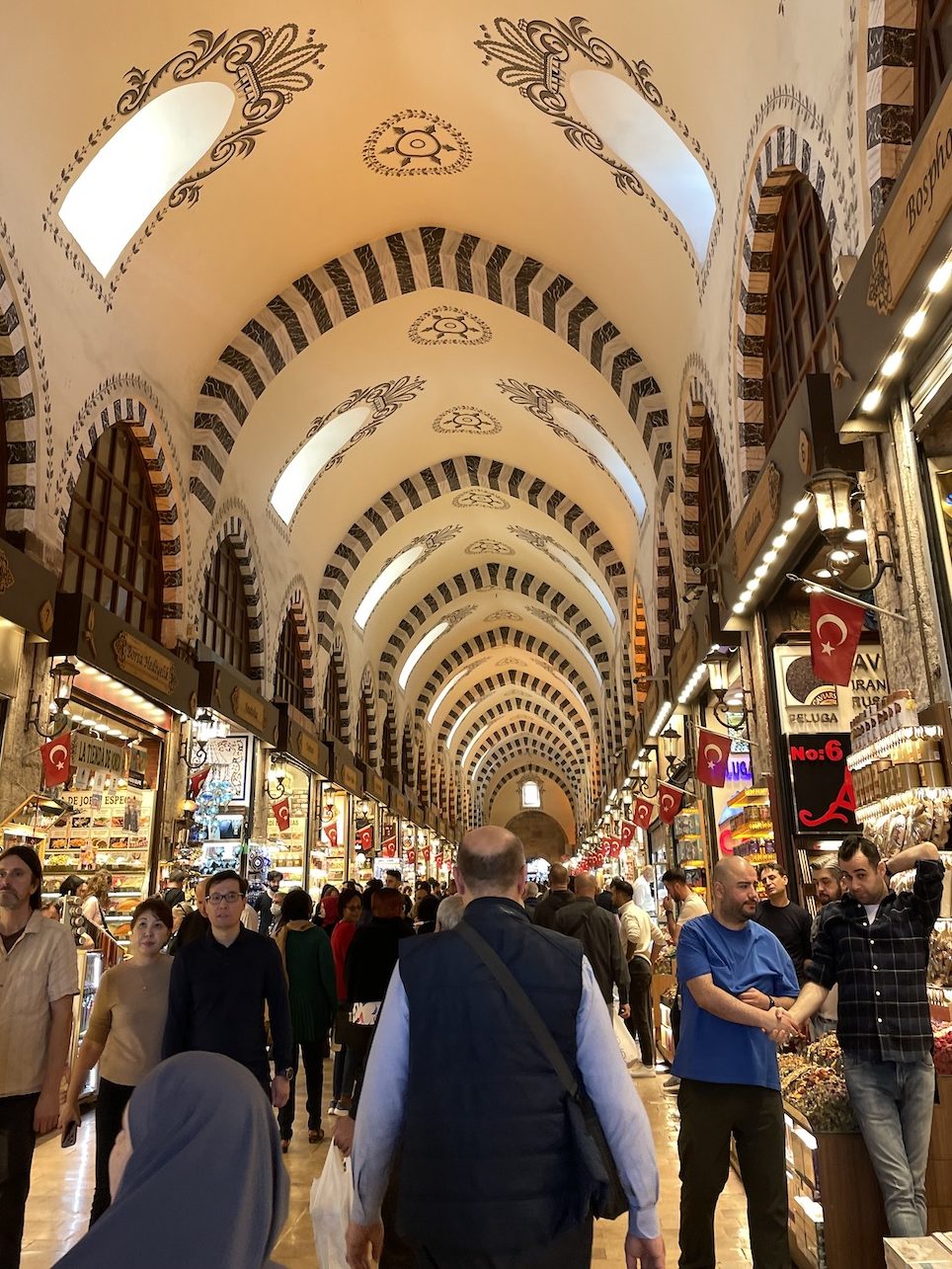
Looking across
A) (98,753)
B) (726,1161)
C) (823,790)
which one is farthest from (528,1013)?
(98,753)

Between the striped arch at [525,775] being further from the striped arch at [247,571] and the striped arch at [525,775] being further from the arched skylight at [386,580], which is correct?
the striped arch at [247,571]

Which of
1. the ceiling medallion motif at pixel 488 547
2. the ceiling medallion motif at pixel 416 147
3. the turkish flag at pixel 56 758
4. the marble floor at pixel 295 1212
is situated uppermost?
the ceiling medallion motif at pixel 488 547

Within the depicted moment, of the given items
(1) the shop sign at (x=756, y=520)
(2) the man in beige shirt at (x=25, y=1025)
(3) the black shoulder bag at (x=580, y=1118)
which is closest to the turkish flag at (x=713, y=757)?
(1) the shop sign at (x=756, y=520)

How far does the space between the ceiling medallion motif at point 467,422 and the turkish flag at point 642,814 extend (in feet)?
20.2

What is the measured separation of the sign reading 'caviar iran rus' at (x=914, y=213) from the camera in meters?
3.08

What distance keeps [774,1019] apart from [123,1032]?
87.4 inches

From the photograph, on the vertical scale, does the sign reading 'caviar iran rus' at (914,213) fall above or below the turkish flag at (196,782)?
above

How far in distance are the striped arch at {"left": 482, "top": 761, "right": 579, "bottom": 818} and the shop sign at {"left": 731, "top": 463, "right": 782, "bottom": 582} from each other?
3896 centimetres

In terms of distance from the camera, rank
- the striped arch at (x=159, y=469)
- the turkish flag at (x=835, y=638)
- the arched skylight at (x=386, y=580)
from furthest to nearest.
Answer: the arched skylight at (x=386, y=580) → the striped arch at (x=159, y=469) → the turkish flag at (x=835, y=638)

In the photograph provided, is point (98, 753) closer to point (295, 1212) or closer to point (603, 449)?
point (295, 1212)

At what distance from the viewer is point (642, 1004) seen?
25.3ft

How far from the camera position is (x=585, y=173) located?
8.22 m

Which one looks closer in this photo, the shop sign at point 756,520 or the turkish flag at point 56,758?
the shop sign at point 756,520

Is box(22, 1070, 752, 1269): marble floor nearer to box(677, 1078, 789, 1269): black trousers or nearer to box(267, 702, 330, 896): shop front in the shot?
box(677, 1078, 789, 1269): black trousers
